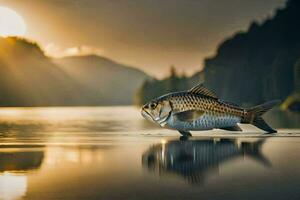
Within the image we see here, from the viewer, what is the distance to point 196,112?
14023 mm

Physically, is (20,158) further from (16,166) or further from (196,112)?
(196,112)

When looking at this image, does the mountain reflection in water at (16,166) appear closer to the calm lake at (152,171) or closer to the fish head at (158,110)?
the calm lake at (152,171)

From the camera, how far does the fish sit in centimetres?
1373

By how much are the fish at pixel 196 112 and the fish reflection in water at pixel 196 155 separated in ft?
1.71

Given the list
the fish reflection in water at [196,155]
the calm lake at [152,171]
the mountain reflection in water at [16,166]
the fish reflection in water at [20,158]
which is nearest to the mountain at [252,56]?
the fish reflection in water at [196,155]

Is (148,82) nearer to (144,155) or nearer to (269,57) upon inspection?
(269,57)

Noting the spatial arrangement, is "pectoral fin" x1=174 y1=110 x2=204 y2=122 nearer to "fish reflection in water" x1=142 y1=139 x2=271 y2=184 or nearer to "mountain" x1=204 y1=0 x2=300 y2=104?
"fish reflection in water" x1=142 y1=139 x2=271 y2=184

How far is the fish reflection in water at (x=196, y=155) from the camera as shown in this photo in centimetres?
825

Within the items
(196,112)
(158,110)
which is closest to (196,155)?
(158,110)

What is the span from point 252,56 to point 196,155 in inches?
5961

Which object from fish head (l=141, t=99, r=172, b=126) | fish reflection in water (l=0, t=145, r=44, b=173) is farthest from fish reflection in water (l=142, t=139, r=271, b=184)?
fish reflection in water (l=0, t=145, r=44, b=173)

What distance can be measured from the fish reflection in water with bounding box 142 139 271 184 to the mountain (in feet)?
377

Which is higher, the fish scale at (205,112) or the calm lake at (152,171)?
the fish scale at (205,112)

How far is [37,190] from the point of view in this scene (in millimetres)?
6445
